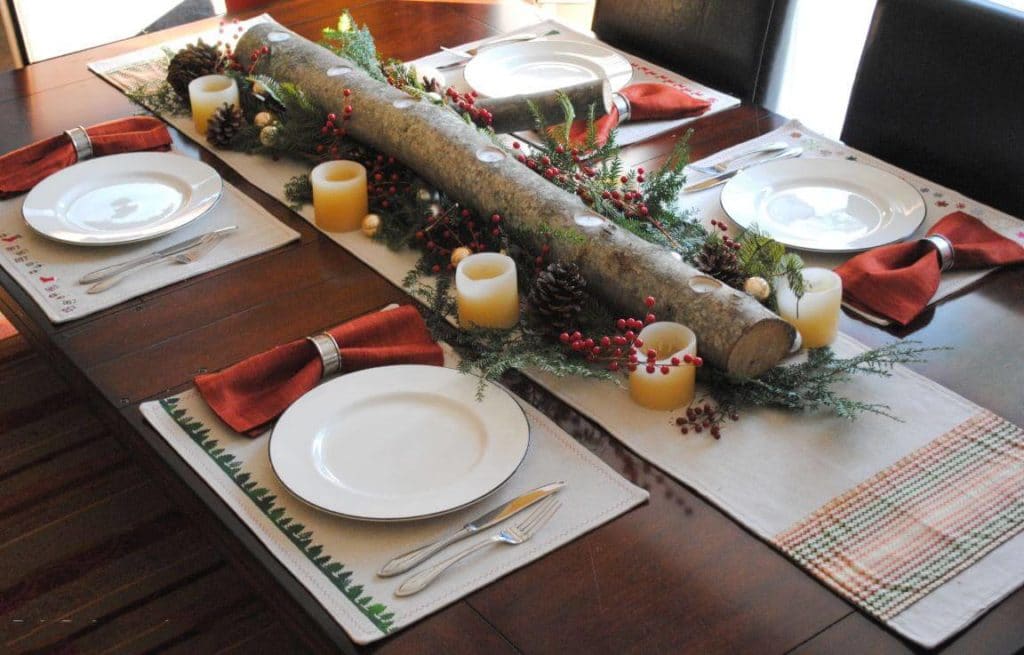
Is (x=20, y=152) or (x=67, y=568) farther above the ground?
(x=20, y=152)

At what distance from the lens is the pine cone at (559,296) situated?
1.23 meters

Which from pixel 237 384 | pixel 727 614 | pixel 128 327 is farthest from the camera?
pixel 128 327

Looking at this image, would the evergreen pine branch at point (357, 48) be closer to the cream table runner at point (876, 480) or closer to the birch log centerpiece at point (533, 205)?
the birch log centerpiece at point (533, 205)

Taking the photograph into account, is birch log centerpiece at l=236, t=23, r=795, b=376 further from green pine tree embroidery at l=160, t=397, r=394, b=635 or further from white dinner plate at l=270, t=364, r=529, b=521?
green pine tree embroidery at l=160, t=397, r=394, b=635

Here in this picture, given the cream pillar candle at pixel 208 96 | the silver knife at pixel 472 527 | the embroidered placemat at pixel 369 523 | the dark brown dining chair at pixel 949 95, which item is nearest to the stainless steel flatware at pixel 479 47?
the cream pillar candle at pixel 208 96

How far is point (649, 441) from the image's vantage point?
44.1 inches

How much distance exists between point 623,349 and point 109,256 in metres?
0.72

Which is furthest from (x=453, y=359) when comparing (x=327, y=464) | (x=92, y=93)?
(x=92, y=93)

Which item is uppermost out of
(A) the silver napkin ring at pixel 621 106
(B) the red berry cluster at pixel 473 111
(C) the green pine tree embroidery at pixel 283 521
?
(B) the red berry cluster at pixel 473 111

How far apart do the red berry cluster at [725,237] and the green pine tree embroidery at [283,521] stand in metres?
0.61

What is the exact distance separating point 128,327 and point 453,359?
0.41 meters

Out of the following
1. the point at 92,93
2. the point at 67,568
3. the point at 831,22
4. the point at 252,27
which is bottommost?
the point at 67,568

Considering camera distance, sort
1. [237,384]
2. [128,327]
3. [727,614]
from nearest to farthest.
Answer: [727,614] < [237,384] < [128,327]

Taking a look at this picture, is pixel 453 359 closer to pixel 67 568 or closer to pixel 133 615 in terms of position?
pixel 133 615
